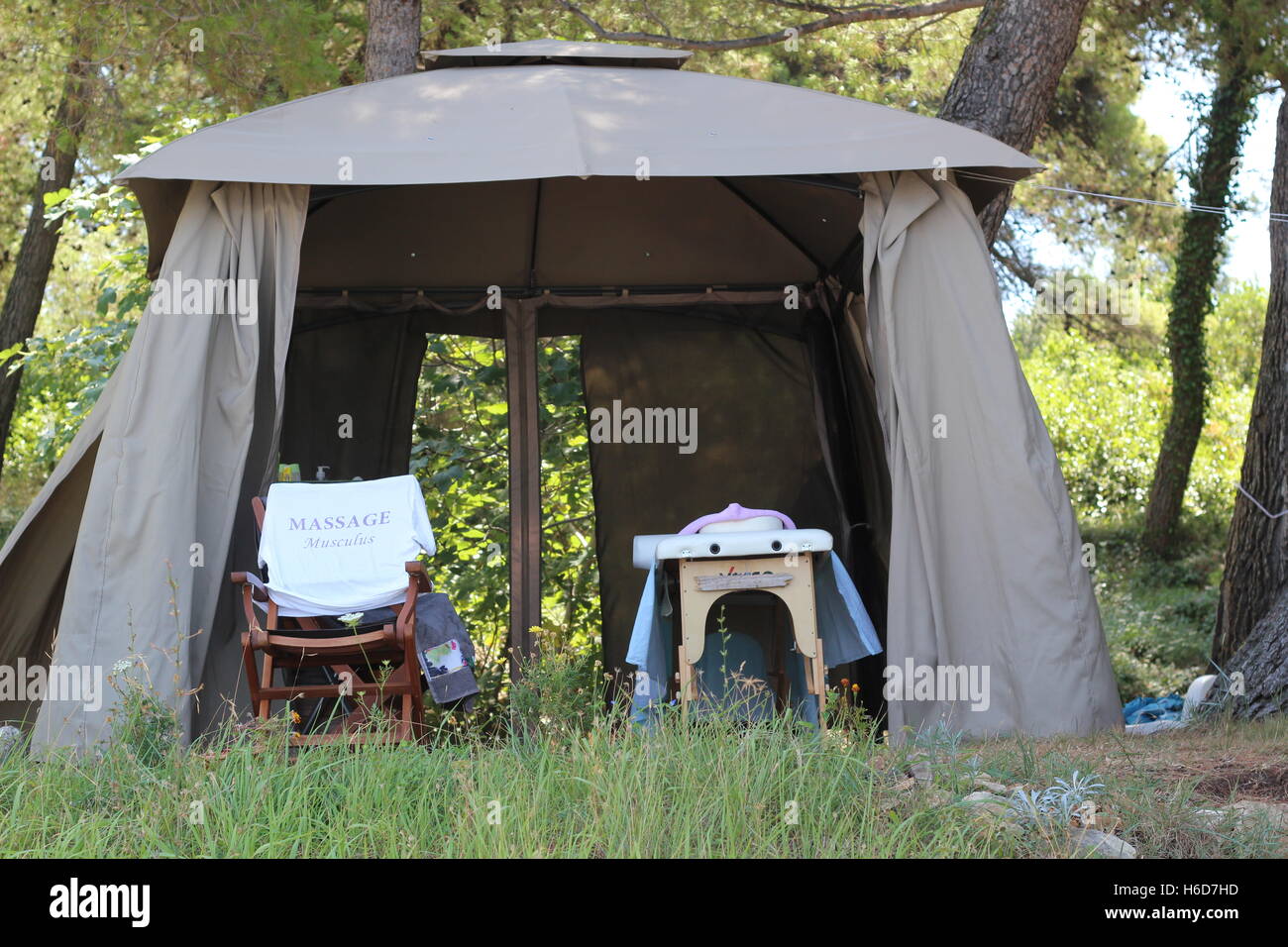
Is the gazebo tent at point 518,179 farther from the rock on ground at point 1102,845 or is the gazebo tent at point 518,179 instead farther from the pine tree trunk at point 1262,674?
the rock on ground at point 1102,845

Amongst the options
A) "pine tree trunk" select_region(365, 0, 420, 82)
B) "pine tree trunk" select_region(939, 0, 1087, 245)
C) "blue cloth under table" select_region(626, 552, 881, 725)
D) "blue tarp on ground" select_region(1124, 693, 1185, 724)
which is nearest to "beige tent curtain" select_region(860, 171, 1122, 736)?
"blue cloth under table" select_region(626, 552, 881, 725)

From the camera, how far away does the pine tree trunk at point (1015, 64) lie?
5371 mm

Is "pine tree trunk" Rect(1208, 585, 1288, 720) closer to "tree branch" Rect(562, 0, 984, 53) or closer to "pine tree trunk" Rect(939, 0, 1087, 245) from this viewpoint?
"pine tree trunk" Rect(939, 0, 1087, 245)

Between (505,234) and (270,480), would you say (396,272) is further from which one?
(270,480)

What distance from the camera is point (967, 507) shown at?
3.83m

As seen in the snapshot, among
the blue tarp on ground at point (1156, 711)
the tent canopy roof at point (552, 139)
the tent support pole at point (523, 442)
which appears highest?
the tent canopy roof at point (552, 139)

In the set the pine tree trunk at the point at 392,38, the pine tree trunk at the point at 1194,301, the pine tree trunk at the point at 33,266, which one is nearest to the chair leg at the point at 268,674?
the pine tree trunk at the point at 392,38

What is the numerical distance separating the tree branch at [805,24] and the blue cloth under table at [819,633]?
11.6 feet

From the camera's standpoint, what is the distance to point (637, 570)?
5426 mm

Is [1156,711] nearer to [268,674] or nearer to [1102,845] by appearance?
[1102,845]

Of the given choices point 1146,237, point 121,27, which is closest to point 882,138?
point 121,27

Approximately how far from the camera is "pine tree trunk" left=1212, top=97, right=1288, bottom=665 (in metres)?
4.92

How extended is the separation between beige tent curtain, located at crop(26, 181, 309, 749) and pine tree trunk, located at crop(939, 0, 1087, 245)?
2.96 meters

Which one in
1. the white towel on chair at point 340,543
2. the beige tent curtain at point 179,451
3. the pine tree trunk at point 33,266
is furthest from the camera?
the pine tree trunk at point 33,266
